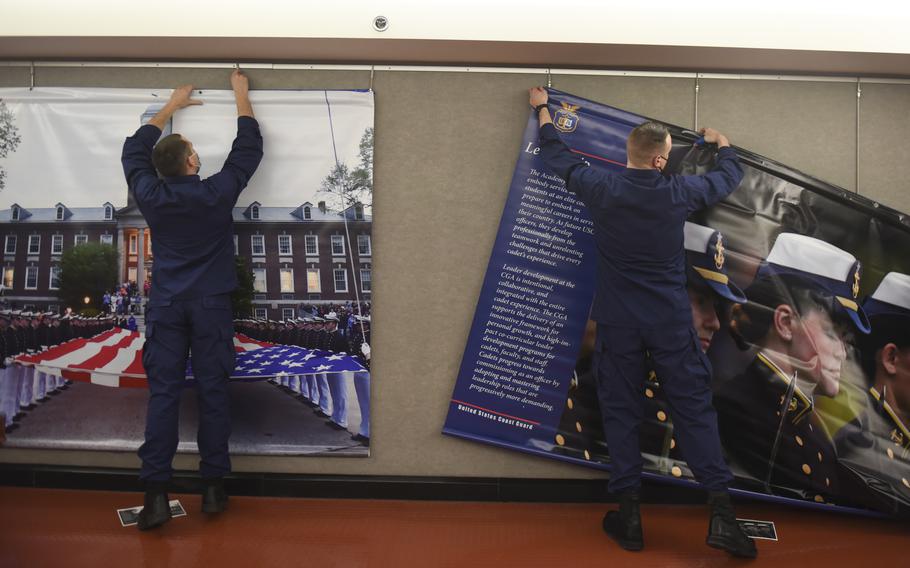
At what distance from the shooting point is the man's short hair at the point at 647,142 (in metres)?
2.39

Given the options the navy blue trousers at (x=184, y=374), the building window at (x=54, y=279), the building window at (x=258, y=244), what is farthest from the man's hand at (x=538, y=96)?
the building window at (x=54, y=279)

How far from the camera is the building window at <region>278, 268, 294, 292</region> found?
2.99m

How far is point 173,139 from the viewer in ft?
8.59

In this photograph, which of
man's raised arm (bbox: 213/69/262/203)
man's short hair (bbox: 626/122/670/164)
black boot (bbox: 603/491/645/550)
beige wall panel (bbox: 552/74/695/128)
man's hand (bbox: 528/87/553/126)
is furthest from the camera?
beige wall panel (bbox: 552/74/695/128)

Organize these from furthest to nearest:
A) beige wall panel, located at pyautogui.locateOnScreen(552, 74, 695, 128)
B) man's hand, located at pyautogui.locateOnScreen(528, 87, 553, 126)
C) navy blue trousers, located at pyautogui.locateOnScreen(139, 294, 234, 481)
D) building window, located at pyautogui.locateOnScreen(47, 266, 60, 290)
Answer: building window, located at pyautogui.locateOnScreen(47, 266, 60, 290), beige wall panel, located at pyautogui.locateOnScreen(552, 74, 695, 128), man's hand, located at pyautogui.locateOnScreen(528, 87, 553, 126), navy blue trousers, located at pyautogui.locateOnScreen(139, 294, 234, 481)

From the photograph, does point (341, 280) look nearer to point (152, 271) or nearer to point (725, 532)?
point (152, 271)

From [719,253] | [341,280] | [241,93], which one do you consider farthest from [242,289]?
[719,253]

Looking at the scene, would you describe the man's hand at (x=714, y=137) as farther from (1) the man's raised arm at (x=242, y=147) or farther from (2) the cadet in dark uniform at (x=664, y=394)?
(1) the man's raised arm at (x=242, y=147)


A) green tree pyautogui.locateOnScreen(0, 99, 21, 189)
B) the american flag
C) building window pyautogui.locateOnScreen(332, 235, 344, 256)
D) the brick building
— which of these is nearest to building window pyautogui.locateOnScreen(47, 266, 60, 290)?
the brick building

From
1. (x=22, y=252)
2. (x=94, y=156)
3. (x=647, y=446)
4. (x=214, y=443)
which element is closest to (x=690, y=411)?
(x=647, y=446)

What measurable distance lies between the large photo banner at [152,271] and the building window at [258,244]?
0.02m

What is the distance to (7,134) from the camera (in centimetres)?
302

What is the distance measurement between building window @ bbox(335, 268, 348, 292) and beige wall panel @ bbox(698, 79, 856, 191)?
185 cm

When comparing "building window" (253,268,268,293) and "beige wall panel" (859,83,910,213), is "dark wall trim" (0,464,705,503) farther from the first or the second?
"beige wall panel" (859,83,910,213)
